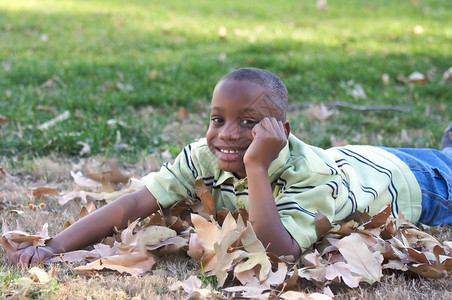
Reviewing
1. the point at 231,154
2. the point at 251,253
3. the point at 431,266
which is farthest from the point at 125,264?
the point at 431,266

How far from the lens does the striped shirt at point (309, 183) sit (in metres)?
2.74

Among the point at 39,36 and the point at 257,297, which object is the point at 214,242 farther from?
the point at 39,36

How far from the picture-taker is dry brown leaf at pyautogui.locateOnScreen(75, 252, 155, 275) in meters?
2.53

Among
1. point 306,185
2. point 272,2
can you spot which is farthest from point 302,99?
point 272,2

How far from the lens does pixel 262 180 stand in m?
2.61

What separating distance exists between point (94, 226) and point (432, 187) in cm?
202

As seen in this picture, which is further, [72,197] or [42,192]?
[42,192]

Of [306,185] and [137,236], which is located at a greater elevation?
[306,185]

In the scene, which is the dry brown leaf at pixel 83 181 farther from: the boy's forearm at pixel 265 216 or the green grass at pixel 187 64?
the boy's forearm at pixel 265 216

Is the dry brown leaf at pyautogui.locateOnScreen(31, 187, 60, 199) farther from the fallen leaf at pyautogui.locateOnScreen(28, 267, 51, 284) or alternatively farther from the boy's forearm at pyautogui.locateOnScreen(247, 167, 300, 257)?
the boy's forearm at pyautogui.locateOnScreen(247, 167, 300, 257)

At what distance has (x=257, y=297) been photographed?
229 cm

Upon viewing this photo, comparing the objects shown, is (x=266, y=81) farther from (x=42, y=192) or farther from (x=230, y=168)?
(x=42, y=192)

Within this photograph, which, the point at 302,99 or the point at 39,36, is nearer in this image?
the point at 302,99

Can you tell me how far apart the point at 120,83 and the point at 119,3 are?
236 inches
